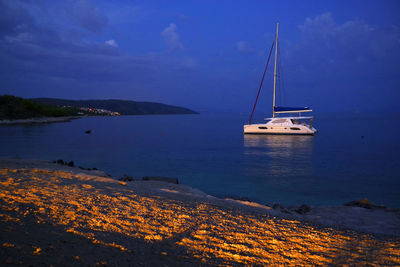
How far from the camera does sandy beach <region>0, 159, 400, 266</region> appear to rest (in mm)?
4121

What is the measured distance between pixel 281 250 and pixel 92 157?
23.1 metres

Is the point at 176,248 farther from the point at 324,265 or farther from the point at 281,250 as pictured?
the point at 324,265

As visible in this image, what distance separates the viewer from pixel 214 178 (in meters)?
17.9

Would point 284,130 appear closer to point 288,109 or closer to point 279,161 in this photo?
point 288,109

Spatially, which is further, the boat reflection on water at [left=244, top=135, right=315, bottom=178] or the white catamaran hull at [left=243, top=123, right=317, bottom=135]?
the white catamaran hull at [left=243, top=123, right=317, bottom=135]

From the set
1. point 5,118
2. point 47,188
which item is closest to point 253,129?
point 47,188

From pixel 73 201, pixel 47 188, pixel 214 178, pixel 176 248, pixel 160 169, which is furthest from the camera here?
pixel 160 169

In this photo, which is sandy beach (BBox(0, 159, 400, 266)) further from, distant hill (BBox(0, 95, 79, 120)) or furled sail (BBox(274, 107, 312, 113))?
distant hill (BBox(0, 95, 79, 120))

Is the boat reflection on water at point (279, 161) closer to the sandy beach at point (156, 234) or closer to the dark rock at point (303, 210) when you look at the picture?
the dark rock at point (303, 210)

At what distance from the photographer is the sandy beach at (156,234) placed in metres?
4.12

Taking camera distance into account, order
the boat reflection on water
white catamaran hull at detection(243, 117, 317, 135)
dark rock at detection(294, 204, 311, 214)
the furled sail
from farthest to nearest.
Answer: white catamaran hull at detection(243, 117, 317, 135) → the furled sail → the boat reflection on water → dark rock at detection(294, 204, 311, 214)

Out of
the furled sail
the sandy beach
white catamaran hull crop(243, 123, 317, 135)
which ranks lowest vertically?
the sandy beach

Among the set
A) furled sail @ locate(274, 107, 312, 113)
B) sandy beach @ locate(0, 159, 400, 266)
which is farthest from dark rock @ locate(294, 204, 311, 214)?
furled sail @ locate(274, 107, 312, 113)

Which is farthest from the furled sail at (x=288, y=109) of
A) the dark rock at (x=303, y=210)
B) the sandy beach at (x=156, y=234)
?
the sandy beach at (x=156, y=234)
